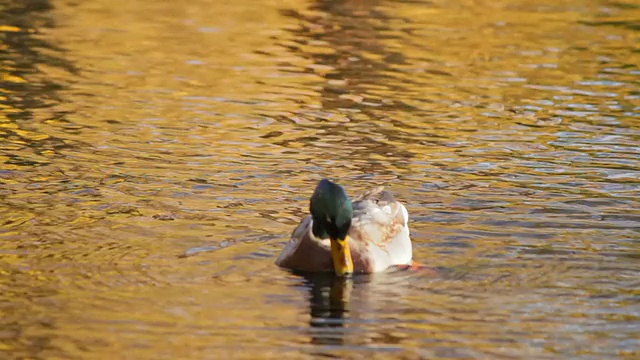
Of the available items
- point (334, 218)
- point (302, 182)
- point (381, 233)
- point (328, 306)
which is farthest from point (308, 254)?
point (302, 182)

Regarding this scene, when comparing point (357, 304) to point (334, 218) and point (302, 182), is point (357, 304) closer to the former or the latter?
point (334, 218)

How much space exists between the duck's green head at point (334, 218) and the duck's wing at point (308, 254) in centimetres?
6

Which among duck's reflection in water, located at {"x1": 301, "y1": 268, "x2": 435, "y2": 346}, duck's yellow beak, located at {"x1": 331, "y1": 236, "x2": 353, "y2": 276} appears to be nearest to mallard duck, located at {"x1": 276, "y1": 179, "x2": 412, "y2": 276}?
duck's yellow beak, located at {"x1": 331, "y1": 236, "x2": 353, "y2": 276}

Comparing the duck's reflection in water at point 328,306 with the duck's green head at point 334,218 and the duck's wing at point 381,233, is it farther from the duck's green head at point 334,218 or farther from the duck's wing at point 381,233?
the duck's wing at point 381,233

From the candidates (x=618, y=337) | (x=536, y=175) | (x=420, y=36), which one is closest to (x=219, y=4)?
(x=420, y=36)

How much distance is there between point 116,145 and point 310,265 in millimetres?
4829

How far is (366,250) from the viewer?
1060 centimetres

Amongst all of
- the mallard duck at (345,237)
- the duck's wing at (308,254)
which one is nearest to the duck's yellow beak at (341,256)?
the mallard duck at (345,237)

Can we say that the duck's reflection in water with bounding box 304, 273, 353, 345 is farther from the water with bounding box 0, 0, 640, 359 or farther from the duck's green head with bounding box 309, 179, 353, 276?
the duck's green head with bounding box 309, 179, 353, 276

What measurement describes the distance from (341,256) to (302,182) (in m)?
2.98

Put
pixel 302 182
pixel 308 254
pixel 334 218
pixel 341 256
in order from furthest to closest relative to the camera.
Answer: pixel 302 182 → pixel 308 254 → pixel 341 256 → pixel 334 218

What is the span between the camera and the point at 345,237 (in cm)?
1036

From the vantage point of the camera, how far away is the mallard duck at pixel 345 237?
1020cm

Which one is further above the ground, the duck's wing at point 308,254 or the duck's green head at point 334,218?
the duck's green head at point 334,218
